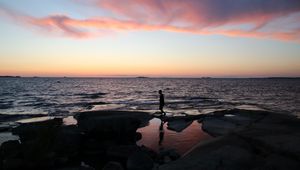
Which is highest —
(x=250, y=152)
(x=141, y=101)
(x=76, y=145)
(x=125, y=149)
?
(x=250, y=152)

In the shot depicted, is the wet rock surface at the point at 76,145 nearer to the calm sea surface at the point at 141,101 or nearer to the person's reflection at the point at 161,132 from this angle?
the person's reflection at the point at 161,132

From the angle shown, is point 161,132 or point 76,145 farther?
point 161,132

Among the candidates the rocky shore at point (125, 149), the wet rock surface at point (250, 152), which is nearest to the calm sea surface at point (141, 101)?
the rocky shore at point (125, 149)

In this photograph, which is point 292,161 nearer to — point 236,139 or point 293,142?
point 293,142

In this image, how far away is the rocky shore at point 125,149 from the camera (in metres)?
13.0

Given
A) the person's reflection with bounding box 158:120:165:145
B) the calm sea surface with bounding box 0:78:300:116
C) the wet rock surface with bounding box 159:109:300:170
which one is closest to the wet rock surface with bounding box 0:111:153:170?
the person's reflection with bounding box 158:120:165:145

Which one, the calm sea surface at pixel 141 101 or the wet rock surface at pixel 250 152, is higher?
the wet rock surface at pixel 250 152

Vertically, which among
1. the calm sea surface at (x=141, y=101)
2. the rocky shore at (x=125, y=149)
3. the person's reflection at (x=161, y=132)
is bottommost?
the calm sea surface at (x=141, y=101)

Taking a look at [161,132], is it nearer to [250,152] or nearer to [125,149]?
[125,149]

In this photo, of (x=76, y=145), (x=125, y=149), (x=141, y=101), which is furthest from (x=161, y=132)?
(x=141, y=101)

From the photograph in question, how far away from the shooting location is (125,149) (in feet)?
55.7

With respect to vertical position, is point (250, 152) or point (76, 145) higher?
point (250, 152)

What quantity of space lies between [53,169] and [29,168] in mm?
1163

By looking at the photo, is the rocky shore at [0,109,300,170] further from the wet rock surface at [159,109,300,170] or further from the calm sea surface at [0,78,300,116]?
the calm sea surface at [0,78,300,116]
